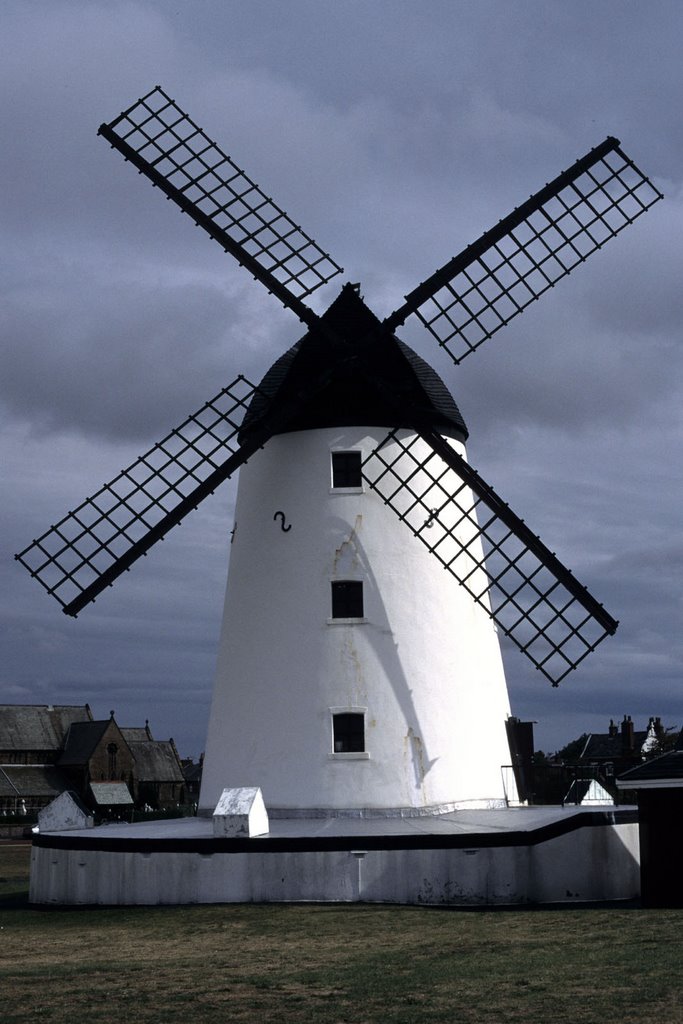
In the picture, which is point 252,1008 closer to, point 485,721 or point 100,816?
point 485,721

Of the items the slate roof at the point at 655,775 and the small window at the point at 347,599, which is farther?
the small window at the point at 347,599

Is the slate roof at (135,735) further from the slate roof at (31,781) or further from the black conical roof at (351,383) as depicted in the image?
the black conical roof at (351,383)

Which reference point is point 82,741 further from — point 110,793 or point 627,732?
point 627,732

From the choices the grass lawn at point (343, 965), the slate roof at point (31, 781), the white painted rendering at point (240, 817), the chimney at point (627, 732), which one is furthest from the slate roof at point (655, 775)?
the slate roof at point (31, 781)

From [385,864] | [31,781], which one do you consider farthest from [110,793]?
[385,864]

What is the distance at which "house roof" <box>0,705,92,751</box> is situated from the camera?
80.6 meters

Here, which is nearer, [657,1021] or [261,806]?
[657,1021]

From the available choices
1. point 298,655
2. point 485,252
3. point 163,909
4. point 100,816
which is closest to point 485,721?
point 298,655

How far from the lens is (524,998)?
36.3 ft

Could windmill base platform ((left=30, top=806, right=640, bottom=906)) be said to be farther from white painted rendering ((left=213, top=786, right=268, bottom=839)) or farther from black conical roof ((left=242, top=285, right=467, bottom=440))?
black conical roof ((left=242, top=285, right=467, bottom=440))

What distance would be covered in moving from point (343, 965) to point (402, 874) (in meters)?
6.27

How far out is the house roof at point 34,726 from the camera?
80.6 metres

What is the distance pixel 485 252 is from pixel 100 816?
198ft

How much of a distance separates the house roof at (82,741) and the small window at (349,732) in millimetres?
60497
